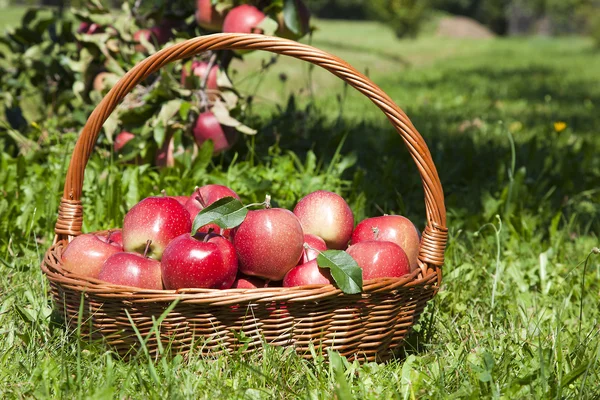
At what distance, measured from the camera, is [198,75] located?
2.97 metres

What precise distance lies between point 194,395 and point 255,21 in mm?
1770

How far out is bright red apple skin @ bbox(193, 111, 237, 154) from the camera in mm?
2840

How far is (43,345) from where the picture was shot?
1727 millimetres

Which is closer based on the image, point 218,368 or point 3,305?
point 218,368

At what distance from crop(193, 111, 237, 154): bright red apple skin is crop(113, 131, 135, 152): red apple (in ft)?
0.97

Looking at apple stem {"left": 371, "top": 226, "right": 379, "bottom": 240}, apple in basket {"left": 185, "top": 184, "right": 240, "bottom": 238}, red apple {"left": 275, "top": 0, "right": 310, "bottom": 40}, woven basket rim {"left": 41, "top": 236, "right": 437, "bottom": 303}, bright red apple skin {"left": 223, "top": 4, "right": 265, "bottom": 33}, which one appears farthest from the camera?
red apple {"left": 275, "top": 0, "right": 310, "bottom": 40}

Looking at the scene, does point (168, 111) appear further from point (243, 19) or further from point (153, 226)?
point (153, 226)

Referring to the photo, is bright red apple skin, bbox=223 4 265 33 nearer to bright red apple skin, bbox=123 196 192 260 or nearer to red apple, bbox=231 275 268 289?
bright red apple skin, bbox=123 196 192 260

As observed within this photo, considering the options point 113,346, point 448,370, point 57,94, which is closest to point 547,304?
point 448,370

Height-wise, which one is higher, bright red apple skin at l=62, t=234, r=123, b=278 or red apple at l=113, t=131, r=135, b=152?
bright red apple skin at l=62, t=234, r=123, b=278

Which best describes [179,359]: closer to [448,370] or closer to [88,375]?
[88,375]

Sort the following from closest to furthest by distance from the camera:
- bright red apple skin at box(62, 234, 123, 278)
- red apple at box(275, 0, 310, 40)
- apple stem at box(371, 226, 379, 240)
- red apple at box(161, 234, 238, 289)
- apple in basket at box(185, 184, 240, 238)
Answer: red apple at box(161, 234, 238, 289), bright red apple skin at box(62, 234, 123, 278), apple stem at box(371, 226, 379, 240), apple in basket at box(185, 184, 240, 238), red apple at box(275, 0, 310, 40)

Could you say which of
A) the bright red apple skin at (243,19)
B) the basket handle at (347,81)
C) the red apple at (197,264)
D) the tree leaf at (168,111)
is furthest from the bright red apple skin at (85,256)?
the bright red apple skin at (243,19)

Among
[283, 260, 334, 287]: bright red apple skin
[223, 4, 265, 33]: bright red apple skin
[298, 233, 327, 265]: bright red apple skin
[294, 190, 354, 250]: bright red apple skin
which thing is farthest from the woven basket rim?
[223, 4, 265, 33]: bright red apple skin
